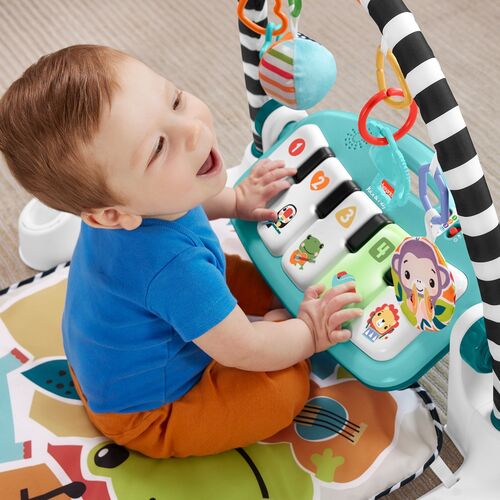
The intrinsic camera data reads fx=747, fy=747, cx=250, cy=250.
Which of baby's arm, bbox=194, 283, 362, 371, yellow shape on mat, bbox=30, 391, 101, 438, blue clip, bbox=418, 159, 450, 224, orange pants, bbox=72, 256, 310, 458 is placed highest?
blue clip, bbox=418, 159, 450, 224

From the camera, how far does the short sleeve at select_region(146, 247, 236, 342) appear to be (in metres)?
0.73

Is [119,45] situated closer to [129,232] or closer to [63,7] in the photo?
[63,7]

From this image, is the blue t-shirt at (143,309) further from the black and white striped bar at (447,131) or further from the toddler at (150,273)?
the black and white striped bar at (447,131)

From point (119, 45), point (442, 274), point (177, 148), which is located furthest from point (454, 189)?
point (119, 45)

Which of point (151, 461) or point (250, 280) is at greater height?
point (250, 280)

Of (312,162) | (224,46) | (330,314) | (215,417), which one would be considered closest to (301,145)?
(312,162)

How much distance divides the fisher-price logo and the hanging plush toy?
0.14m

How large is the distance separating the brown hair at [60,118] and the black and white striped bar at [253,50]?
304 mm

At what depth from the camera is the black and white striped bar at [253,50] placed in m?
0.94

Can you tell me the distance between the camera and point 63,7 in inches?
67.7

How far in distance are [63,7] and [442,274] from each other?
133cm

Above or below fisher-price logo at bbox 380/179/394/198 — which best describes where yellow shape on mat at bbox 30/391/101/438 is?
below

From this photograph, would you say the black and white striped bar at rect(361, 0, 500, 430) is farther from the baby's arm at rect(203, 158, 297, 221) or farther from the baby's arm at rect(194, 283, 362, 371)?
the baby's arm at rect(203, 158, 297, 221)

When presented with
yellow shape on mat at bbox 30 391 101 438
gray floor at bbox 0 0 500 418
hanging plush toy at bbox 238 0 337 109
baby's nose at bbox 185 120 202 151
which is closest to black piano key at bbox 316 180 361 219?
hanging plush toy at bbox 238 0 337 109
